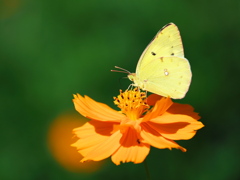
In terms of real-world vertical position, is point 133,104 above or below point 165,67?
below

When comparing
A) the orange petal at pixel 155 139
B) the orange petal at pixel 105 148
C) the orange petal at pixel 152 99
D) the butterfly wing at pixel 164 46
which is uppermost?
Result: the butterfly wing at pixel 164 46

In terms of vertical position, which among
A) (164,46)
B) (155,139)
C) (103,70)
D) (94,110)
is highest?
(103,70)

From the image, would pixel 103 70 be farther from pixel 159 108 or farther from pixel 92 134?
pixel 159 108

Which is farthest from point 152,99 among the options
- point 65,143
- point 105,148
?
point 65,143

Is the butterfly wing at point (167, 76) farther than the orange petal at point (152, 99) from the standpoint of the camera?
No

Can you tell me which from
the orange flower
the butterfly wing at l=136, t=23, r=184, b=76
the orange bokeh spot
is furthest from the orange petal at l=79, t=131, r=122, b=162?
the orange bokeh spot

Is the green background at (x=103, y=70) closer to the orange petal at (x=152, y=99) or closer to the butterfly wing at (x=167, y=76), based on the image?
the orange petal at (x=152, y=99)

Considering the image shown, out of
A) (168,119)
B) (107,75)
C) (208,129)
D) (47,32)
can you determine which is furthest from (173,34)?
(47,32)

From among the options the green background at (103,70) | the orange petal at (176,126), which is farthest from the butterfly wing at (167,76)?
the green background at (103,70)

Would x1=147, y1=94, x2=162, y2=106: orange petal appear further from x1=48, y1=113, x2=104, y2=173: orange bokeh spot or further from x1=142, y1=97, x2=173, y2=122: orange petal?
x1=48, y1=113, x2=104, y2=173: orange bokeh spot
